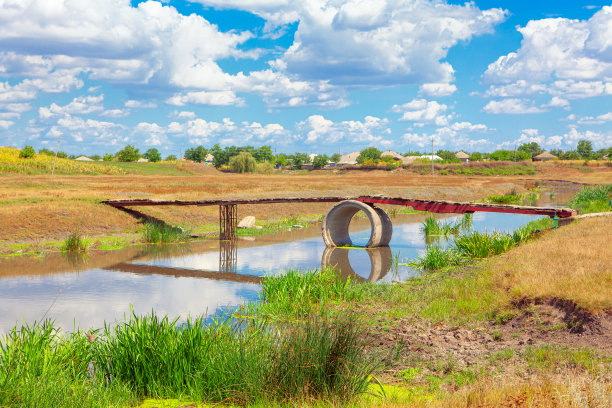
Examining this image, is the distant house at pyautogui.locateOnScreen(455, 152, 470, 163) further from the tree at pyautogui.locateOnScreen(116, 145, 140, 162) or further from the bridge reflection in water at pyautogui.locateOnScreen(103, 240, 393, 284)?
the bridge reflection in water at pyautogui.locateOnScreen(103, 240, 393, 284)

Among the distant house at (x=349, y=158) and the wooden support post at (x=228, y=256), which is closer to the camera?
the wooden support post at (x=228, y=256)

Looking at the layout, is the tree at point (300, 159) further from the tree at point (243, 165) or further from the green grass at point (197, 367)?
the green grass at point (197, 367)

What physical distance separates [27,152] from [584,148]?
142342 mm

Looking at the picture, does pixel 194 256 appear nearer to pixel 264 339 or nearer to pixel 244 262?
pixel 244 262

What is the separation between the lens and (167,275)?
20828 mm

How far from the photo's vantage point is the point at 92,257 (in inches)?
980

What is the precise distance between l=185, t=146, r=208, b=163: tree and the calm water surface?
13865cm

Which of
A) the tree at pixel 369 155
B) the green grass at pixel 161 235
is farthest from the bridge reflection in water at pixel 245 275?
the tree at pixel 369 155

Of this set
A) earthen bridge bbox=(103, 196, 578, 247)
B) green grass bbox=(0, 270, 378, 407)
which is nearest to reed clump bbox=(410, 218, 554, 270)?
earthen bridge bbox=(103, 196, 578, 247)

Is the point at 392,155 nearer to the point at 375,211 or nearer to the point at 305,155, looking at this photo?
the point at 305,155

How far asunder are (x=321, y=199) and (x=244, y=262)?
7.57 m

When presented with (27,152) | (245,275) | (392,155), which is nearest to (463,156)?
(392,155)

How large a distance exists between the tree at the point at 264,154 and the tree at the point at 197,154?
1489 centimetres

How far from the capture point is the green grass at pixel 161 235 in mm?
29728
